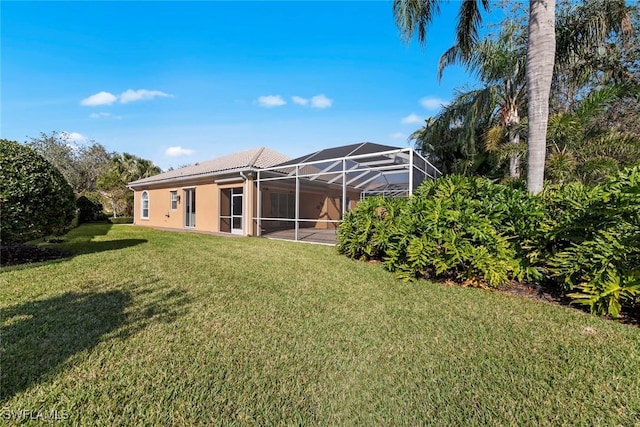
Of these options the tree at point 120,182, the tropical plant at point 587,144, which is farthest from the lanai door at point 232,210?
the tree at point 120,182

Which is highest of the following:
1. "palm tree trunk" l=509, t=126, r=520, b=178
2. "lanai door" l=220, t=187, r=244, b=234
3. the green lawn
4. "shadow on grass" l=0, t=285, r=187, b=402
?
"palm tree trunk" l=509, t=126, r=520, b=178

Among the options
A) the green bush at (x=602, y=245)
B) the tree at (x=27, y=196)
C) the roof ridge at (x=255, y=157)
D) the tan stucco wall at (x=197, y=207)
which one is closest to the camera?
the green bush at (x=602, y=245)

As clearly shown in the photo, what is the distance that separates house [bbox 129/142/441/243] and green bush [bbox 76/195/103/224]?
3.33m

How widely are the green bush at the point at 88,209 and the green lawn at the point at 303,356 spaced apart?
19.6m

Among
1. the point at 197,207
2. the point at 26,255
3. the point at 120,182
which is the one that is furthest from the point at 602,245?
the point at 120,182

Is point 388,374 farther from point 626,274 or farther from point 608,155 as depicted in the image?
point 608,155

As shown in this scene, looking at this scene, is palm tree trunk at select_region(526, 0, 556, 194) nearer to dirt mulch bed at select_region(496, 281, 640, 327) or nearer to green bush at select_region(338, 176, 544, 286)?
green bush at select_region(338, 176, 544, 286)

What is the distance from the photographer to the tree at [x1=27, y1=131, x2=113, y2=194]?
3219 cm

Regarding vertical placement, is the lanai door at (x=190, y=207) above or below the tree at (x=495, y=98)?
below

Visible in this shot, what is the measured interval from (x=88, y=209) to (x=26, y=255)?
17.8 meters

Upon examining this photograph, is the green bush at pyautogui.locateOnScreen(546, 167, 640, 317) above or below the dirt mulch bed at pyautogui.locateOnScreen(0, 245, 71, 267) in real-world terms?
above

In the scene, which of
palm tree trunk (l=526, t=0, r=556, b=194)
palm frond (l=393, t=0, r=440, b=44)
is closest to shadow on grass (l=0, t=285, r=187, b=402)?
palm tree trunk (l=526, t=0, r=556, b=194)

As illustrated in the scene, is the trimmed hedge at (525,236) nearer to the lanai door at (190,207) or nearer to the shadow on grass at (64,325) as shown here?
the shadow on grass at (64,325)

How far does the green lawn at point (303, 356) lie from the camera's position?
7.00 feet
